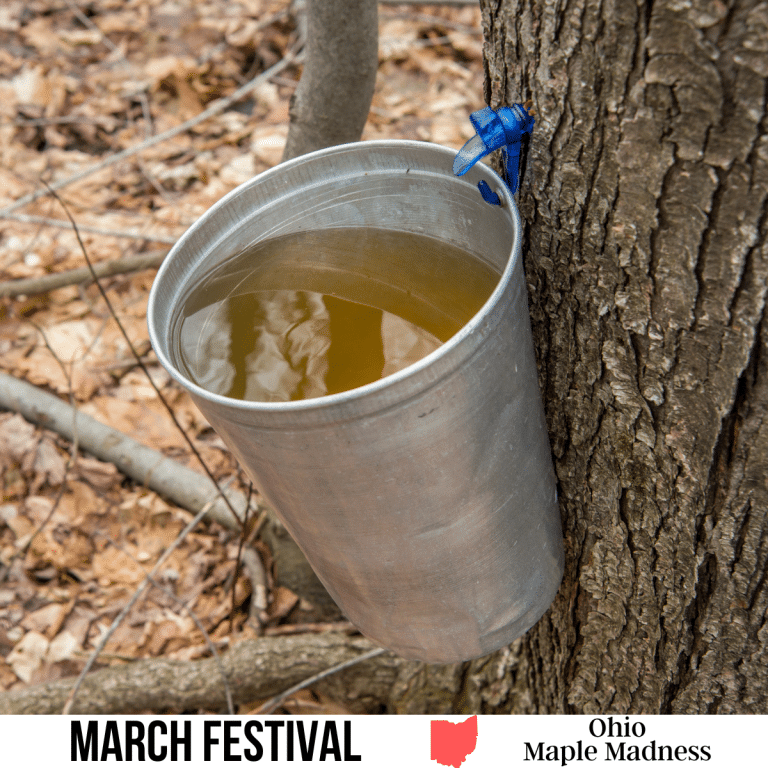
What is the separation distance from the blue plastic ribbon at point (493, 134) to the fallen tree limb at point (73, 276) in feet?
6.29

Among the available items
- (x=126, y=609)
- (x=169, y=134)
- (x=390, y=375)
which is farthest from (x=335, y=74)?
(x=169, y=134)

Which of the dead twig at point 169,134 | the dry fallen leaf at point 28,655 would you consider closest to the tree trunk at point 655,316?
the dry fallen leaf at point 28,655

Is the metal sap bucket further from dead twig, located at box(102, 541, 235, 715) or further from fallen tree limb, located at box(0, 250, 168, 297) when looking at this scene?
fallen tree limb, located at box(0, 250, 168, 297)

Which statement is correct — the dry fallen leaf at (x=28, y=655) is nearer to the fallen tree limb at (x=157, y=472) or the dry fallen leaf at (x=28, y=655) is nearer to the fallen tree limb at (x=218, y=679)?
the fallen tree limb at (x=218, y=679)

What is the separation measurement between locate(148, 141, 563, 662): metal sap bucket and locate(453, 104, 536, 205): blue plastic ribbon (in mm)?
28

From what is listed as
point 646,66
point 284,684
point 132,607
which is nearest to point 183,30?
point 132,607

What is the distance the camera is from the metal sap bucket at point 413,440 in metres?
0.76

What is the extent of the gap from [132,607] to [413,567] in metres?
1.32

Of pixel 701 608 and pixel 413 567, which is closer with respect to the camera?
pixel 413 567

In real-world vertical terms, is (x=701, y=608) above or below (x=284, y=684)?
above

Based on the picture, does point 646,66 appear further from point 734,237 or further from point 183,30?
point 183,30

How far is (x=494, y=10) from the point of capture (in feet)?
2.85

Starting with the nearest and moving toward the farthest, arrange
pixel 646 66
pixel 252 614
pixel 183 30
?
pixel 646 66
pixel 252 614
pixel 183 30

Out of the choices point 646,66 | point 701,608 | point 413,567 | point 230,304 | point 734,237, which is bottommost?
point 701,608
